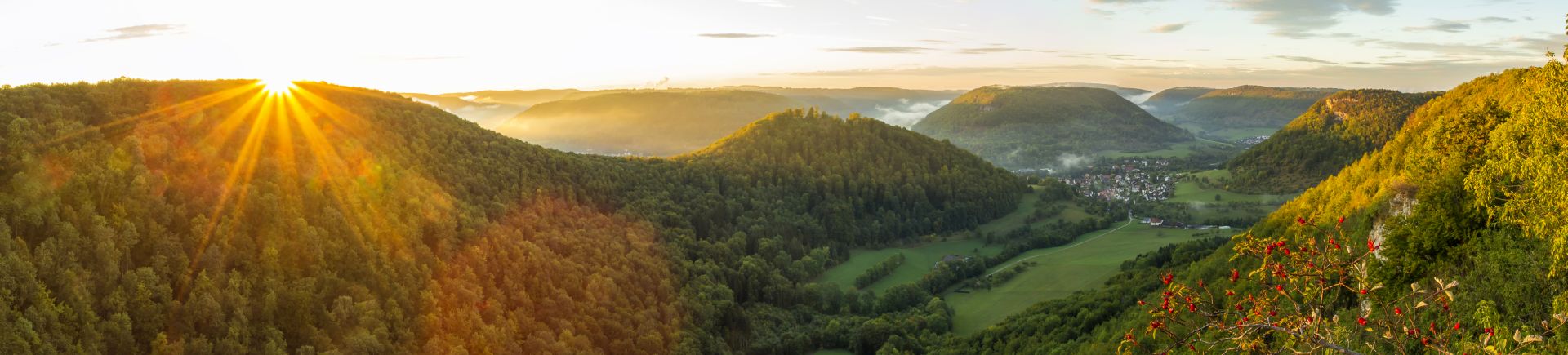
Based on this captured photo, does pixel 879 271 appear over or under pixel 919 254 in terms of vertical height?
over

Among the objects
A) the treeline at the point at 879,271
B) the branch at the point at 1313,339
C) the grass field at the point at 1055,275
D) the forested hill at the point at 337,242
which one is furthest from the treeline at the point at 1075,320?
the branch at the point at 1313,339

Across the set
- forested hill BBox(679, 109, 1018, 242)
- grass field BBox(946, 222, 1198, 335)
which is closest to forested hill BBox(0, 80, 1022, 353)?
grass field BBox(946, 222, 1198, 335)

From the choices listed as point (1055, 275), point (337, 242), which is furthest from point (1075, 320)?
point (337, 242)

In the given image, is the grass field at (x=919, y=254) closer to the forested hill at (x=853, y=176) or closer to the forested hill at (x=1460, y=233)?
the forested hill at (x=853, y=176)

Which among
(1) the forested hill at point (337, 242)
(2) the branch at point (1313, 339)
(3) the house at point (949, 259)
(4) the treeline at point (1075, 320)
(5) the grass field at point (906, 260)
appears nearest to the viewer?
(2) the branch at point (1313, 339)

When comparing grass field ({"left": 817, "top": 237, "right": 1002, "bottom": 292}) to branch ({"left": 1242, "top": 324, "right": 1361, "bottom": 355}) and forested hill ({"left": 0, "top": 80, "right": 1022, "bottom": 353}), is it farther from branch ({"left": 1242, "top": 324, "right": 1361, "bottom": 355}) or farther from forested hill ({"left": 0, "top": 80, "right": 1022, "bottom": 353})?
branch ({"left": 1242, "top": 324, "right": 1361, "bottom": 355})

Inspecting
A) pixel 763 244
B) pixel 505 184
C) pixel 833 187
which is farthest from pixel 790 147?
pixel 505 184

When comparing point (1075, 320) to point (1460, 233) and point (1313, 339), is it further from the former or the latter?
point (1313, 339)
